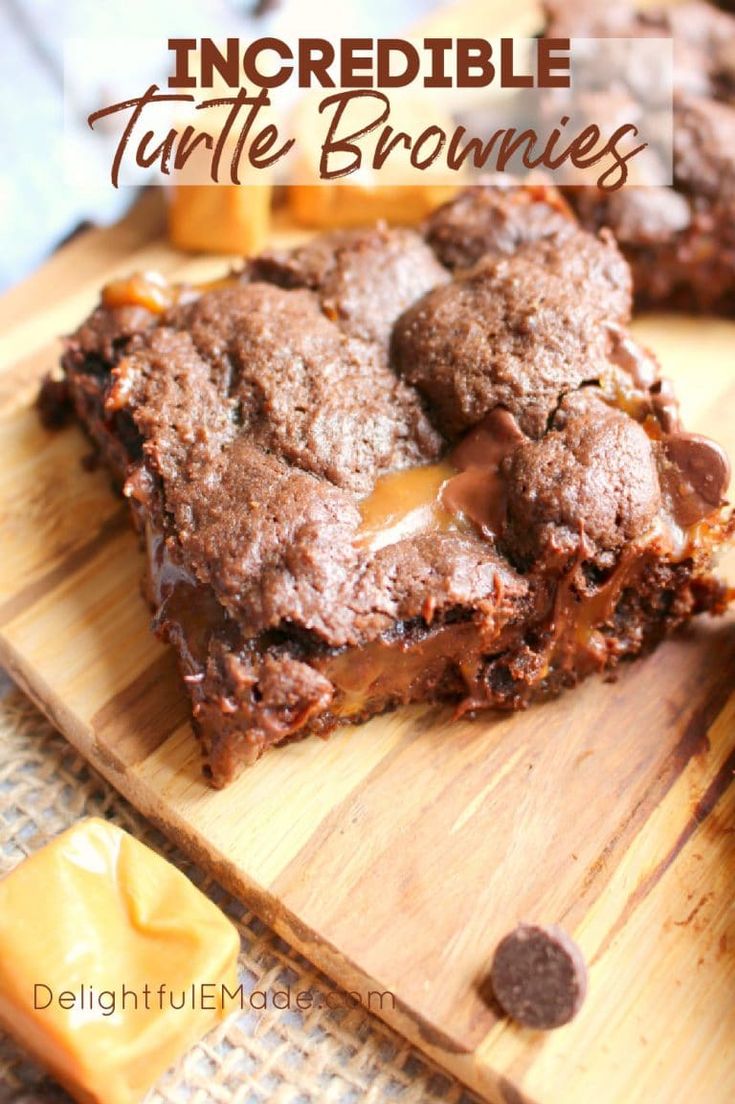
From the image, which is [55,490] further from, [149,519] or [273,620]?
[273,620]

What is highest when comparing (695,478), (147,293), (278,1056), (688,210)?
(147,293)

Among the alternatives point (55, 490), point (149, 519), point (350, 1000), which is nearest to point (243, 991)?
point (350, 1000)

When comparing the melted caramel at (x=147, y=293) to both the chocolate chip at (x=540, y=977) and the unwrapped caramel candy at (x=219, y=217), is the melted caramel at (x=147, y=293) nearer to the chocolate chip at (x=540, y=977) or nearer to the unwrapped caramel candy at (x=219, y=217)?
the unwrapped caramel candy at (x=219, y=217)

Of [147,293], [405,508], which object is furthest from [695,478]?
[147,293]

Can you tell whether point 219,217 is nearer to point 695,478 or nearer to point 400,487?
point 400,487

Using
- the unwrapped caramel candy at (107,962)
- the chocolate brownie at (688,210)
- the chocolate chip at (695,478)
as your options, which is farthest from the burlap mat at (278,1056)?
the chocolate brownie at (688,210)

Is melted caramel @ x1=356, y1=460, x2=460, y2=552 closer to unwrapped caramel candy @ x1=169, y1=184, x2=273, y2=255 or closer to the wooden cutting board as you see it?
the wooden cutting board

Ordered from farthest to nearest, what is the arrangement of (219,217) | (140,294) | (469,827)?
(219,217) < (140,294) < (469,827)
